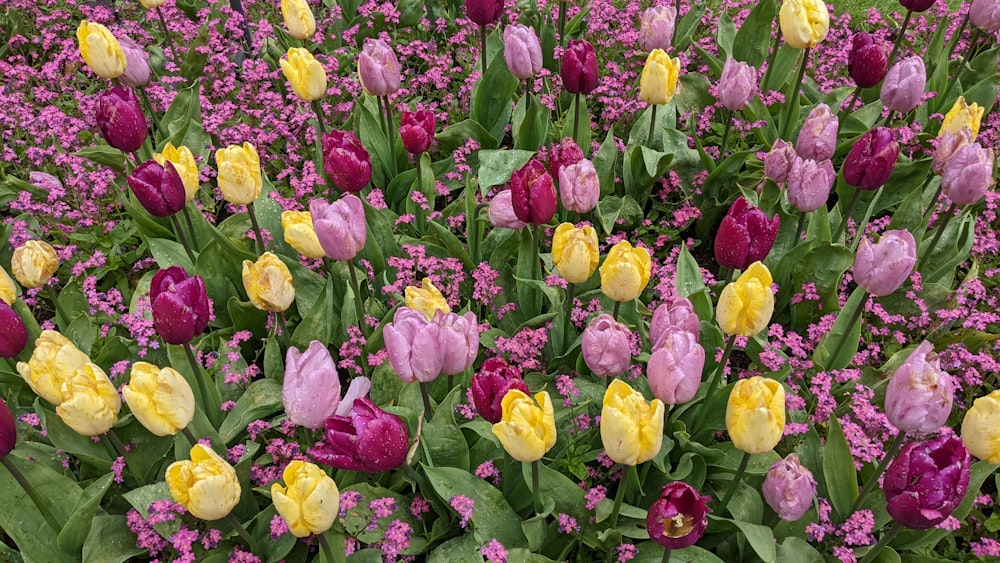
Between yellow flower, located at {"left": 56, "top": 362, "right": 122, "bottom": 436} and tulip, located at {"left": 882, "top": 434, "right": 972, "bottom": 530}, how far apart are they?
1680 mm

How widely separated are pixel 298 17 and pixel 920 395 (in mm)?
2429

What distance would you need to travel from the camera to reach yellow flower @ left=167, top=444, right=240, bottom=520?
154 centimetres

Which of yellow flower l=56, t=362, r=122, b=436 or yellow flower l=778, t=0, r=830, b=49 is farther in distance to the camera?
yellow flower l=778, t=0, r=830, b=49

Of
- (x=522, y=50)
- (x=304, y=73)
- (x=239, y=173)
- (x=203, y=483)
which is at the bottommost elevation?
(x=203, y=483)

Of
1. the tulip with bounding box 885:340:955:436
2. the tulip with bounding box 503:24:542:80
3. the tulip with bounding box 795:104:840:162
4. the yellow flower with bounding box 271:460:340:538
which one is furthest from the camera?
the tulip with bounding box 503:24:542:80

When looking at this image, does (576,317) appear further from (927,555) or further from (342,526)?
(927,555)

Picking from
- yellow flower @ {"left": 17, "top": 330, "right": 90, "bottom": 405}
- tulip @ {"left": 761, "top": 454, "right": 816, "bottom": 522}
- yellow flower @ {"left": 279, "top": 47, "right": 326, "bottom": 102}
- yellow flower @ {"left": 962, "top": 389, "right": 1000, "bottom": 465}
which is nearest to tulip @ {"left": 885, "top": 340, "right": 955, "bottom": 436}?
yellow flower @ {"left": 962, "top": 389, "right": 1000, "bottom": 465}

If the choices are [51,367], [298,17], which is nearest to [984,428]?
[51,367]

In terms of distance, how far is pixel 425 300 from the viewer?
192 cm

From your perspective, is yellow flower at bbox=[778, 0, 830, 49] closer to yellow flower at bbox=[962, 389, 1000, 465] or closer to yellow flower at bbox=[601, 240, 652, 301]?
yellow flower at bbox=[601, 240, 652, 301]

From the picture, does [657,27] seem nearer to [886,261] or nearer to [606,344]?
[886,261]

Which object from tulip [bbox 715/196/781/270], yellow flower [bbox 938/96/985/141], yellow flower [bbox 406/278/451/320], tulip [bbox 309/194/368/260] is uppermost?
yellow flower [bbox 938/96/985/141]

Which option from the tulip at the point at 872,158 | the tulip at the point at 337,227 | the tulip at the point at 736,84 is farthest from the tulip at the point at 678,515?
the tulip at the point at 736,84

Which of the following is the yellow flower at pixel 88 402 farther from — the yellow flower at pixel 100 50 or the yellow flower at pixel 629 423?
the yellow flower at pixel 100 50
